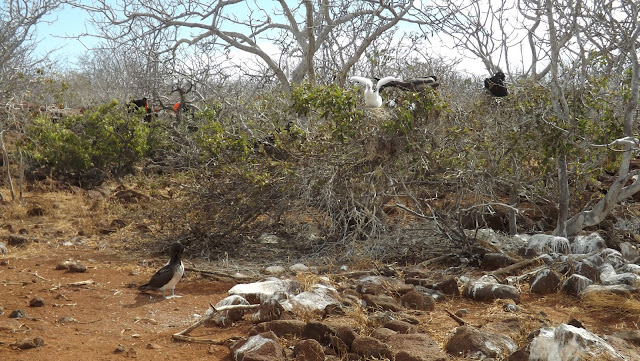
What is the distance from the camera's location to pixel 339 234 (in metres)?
6.03

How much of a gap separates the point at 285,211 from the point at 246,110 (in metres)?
2.21

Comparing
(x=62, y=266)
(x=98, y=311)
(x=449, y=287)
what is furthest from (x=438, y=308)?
(x=62, y=266)

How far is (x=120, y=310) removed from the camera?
4238 millimetres

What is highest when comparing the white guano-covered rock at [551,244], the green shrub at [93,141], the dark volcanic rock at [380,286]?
the green shrub at [93,141]

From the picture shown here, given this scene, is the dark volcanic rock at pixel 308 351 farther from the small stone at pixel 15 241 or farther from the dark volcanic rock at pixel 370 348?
the small stone at pixel 15 241

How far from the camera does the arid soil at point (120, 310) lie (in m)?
3.44

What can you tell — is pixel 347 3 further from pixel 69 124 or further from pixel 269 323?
pixel 269 323

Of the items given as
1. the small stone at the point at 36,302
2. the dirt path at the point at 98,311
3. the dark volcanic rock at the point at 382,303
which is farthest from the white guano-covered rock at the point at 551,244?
the small stone at the point at 36,302

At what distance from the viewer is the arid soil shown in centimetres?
344

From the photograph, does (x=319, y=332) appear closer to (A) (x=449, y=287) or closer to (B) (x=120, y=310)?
(A) (x=449, y=287)

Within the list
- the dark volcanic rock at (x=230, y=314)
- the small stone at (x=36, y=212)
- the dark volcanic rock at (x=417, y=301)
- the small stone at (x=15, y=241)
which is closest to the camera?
the dark volcanic rock at (x=230, y=314)

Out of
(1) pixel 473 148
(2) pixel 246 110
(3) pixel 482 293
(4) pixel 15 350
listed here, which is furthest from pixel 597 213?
(4) pixel 15 350

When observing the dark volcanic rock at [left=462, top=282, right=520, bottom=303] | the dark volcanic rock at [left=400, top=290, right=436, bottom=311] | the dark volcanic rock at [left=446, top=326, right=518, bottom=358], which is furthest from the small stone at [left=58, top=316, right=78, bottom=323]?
the dark volcanic rock at [left=462, top=282, right=520, bottom=303]

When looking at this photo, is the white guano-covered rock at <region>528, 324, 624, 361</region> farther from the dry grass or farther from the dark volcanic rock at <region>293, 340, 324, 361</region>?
the dry grass
